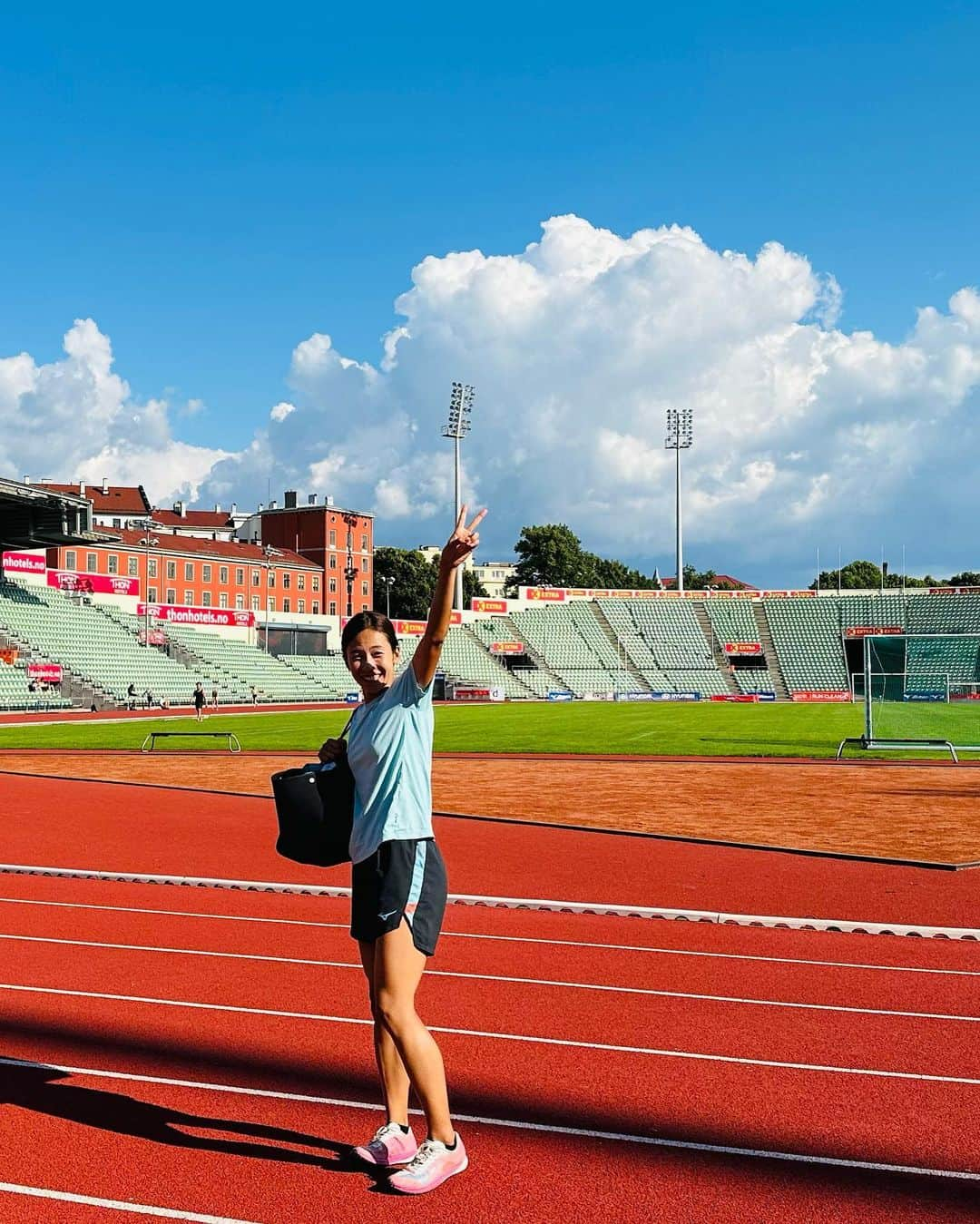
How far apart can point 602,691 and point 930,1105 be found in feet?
230

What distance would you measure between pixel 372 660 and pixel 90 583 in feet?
211

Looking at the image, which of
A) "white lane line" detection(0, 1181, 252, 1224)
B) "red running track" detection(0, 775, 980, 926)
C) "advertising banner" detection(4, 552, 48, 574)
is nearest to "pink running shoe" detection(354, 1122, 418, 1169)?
"white lane line" detection(0, 1181, 252, 1224)

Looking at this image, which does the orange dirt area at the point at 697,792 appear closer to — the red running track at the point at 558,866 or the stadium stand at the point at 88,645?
the red running track at the point at 558,866

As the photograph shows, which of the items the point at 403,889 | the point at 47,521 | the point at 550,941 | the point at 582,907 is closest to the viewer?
the point at 403,889

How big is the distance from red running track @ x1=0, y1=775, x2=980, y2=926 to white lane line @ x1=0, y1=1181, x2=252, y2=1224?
239 inches

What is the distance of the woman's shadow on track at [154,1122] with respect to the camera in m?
4.47

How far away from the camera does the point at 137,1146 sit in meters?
4.55

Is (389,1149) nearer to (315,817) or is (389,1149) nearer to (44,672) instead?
(315,817)

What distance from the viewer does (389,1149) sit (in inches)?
167

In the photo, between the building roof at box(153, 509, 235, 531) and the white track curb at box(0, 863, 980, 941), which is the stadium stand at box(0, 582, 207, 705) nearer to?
the white track curb at box(0, 863, 980, 941)

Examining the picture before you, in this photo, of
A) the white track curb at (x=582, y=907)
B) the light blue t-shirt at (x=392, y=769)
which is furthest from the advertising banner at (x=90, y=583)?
the light blue t-shirt at (x=392, y=769)

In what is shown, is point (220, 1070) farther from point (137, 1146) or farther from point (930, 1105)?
point (930, 1105)

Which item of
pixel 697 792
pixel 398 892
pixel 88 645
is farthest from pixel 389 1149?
pixel 88 645

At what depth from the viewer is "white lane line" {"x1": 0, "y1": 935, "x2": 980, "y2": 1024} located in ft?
21.0
